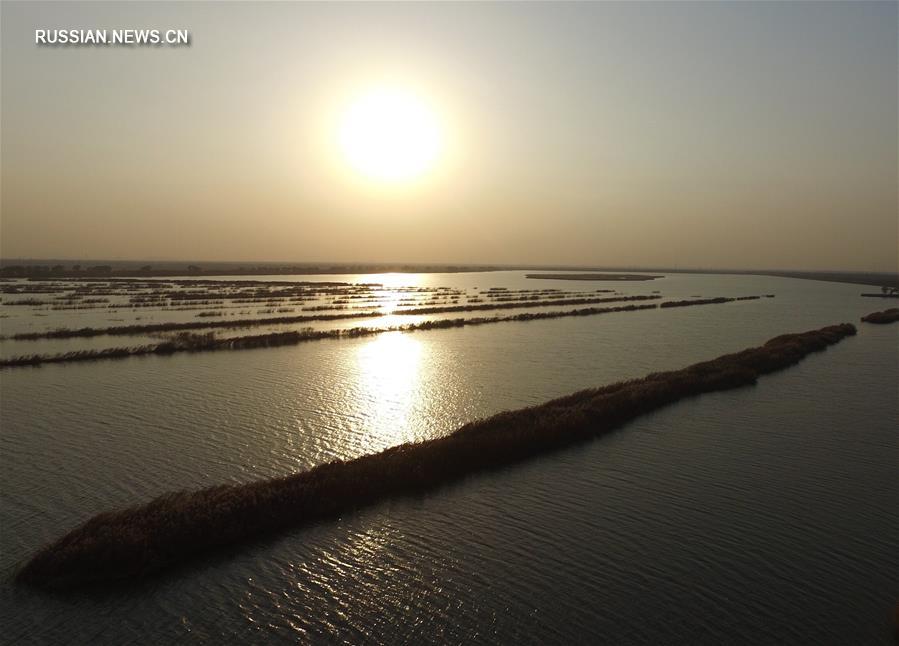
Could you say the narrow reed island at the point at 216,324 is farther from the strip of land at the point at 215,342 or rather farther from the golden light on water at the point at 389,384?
the golden light on water at the point at 389,384

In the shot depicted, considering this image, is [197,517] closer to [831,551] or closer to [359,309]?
[831,551]

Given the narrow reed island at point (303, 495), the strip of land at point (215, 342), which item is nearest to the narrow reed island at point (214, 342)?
the strip of land at point (215, 342)

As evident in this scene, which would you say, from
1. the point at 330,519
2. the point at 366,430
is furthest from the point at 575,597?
the point at 366,430

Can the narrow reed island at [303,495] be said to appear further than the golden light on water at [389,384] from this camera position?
No

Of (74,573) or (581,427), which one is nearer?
(74,573)

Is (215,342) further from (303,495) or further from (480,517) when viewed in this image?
(480,517)

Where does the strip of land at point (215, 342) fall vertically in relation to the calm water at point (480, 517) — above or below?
above
